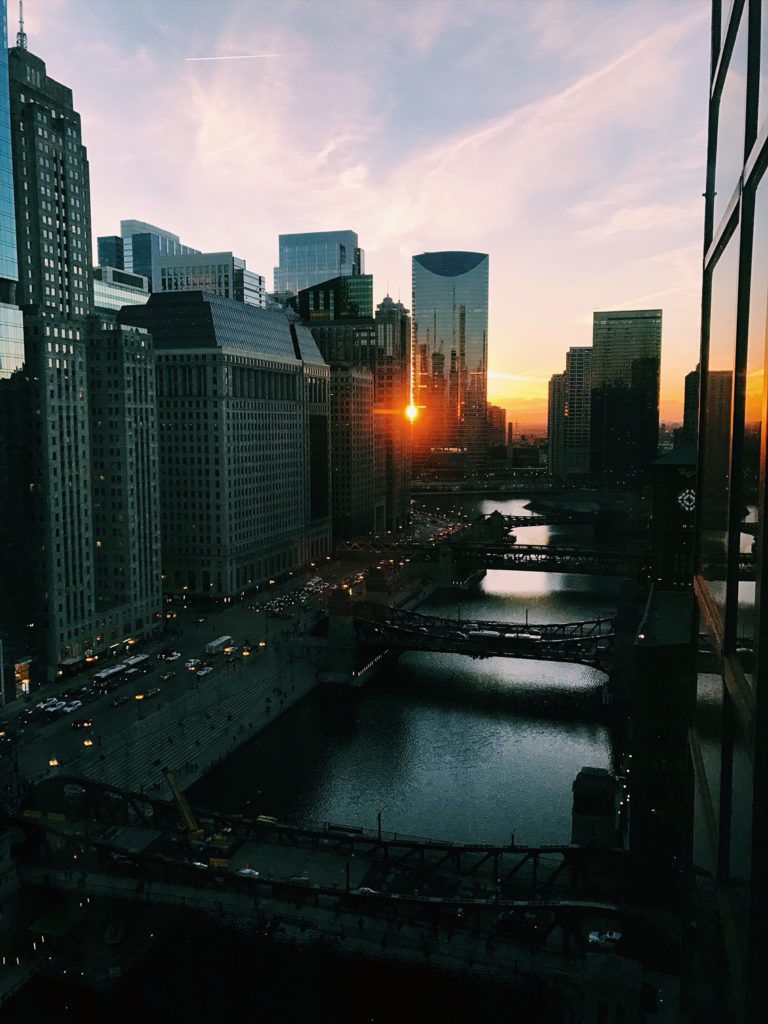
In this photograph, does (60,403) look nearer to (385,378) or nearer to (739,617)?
(739,617)

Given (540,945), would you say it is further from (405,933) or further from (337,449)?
(337,449)

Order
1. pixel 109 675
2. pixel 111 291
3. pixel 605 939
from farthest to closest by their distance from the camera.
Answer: pixel 111 291 < pixel 109 675 < pixel 605 939

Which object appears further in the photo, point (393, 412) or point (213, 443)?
point (393, 412)

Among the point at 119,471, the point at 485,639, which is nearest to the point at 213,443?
the point at 119,471

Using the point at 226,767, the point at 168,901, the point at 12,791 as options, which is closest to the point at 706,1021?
the point at 168,901

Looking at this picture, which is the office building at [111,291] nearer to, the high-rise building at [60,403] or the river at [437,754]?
the high-rise building at [60,403]

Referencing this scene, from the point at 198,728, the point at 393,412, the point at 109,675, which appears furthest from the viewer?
the point at 393,412

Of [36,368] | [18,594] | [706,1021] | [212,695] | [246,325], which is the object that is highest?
[246,325]

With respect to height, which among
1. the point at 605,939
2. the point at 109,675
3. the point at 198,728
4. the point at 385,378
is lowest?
the point at 605,939
